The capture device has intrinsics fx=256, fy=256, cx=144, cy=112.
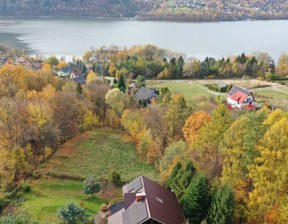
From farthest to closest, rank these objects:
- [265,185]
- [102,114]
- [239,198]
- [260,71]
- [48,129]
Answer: [260,71]
[102,114]
[48,129]
[239,198]
[265,185]

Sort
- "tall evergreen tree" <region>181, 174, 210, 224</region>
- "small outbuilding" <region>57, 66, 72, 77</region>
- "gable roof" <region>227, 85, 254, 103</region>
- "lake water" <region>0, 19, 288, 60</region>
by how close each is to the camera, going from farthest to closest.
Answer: "lake water" <region>0, 19, 288, 60</region> → "small outbuilding" <region>57, 66, 72, 77</region> → "gable roof" <region>227, 85, 254, 103</region> → "tall evergreen tree" <region>181, 174, 210, 224</region>

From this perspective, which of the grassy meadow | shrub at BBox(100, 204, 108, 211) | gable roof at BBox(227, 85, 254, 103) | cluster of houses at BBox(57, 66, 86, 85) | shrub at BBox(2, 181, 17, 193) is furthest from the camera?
cluster of houses at BBox(57, 66, 86, 85)

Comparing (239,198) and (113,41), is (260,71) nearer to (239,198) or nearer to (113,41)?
(239,198)

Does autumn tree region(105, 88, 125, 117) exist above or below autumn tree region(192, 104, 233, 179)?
below

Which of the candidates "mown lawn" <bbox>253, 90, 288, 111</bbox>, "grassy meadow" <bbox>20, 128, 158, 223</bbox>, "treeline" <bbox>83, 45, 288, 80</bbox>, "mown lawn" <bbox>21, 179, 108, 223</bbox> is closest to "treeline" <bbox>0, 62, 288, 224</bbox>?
"grassy meadow" <bbox>20, 128, 158, 223</bbox>

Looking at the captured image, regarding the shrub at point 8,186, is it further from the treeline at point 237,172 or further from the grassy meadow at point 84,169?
the treeline at point 237,172

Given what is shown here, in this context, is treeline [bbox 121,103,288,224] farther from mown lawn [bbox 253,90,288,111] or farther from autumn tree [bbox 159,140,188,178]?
mown lawn [bbox 253,90,288,111]

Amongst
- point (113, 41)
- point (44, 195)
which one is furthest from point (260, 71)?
point (113, 41)
